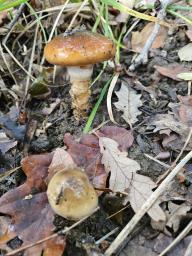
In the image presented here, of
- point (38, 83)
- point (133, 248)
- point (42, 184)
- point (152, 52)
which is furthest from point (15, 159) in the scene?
point (152, 52)

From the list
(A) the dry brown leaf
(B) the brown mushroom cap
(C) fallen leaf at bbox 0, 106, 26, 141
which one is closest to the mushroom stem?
(B) the brown mushroom cap

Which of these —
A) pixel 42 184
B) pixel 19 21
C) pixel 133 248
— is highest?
pixel 19 21

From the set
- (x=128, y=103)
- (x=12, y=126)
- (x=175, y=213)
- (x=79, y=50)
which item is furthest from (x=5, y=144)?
(x=175, y=213)

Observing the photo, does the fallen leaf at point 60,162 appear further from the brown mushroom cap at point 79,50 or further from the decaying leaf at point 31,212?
the brown mushroom cap at point 79,50

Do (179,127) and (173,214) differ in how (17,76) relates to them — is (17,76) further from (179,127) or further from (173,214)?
(173,214)

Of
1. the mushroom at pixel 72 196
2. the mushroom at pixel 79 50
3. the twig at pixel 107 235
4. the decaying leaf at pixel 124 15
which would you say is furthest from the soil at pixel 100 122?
the mushroom at pixel 79 50

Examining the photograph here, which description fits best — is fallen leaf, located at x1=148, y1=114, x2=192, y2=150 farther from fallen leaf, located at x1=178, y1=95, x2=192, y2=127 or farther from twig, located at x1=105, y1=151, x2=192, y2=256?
twig, located at x1=105, y1=151, x2=192, y2=256

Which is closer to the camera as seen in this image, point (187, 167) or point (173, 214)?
point (173, 214)
